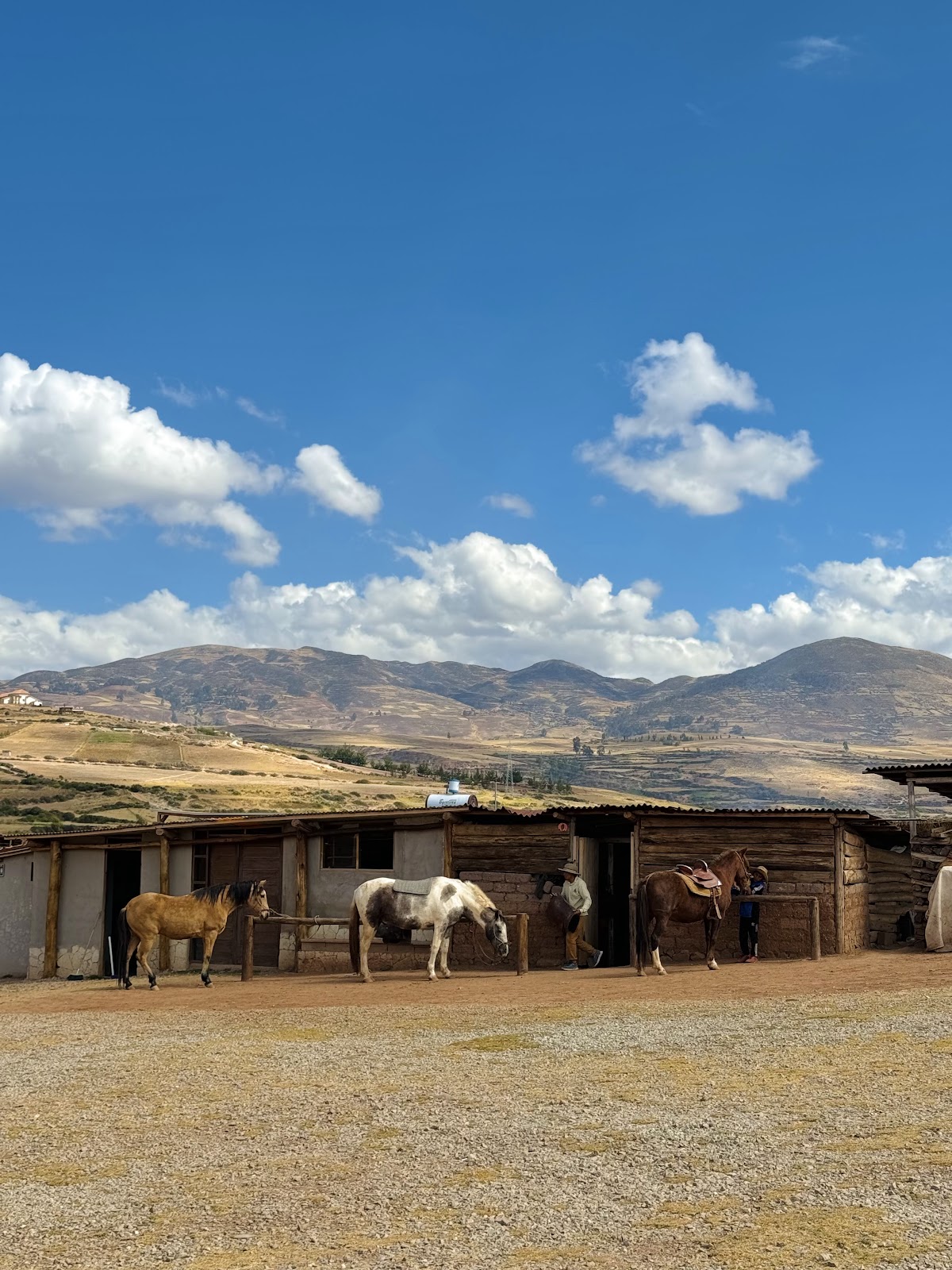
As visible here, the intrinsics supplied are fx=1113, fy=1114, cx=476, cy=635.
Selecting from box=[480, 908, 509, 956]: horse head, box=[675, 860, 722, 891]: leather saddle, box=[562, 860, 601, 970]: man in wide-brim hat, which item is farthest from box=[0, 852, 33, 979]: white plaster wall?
box=[675, 860, 722, 891]: leather saddle

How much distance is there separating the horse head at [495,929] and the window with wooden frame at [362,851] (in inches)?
138

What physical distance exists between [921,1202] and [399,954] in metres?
17.0

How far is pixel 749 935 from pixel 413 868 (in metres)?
7.23

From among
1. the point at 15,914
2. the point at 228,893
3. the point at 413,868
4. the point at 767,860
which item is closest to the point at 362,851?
the point at 413,868

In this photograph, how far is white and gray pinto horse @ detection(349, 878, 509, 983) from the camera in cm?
2164

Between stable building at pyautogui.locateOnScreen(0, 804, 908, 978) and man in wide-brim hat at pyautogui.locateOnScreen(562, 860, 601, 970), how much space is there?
1.53 ft

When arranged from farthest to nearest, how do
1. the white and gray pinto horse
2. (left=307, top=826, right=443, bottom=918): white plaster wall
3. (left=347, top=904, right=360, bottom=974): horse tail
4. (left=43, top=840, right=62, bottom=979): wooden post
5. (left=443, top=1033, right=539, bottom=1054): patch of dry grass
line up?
(left=43, top=840, right=62, bottom=979): wooden post < (left=307, top=826, right=443, bottom=918): white plaster wall < (left=347, top=904, right=360, bottom=974): horse tail < the white and gray pinto horse < (left=443, top=1033, right=539, bottom=1054): patch of dry grass

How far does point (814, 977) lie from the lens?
18.4 m

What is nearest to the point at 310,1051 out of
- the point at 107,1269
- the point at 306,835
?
the point at 107,1269

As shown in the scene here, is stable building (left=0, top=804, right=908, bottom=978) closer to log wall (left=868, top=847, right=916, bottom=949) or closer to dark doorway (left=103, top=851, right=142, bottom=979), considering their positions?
dark doorway (left=103, top=851, right=142, bottom=979)

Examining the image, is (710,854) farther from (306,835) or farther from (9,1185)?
(9,1185)

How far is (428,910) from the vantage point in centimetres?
2175

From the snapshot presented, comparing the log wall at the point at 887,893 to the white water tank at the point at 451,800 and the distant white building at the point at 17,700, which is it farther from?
the distant white building at the point at 17,700

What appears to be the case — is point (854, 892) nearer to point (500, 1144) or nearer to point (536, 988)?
point (536, 988)
